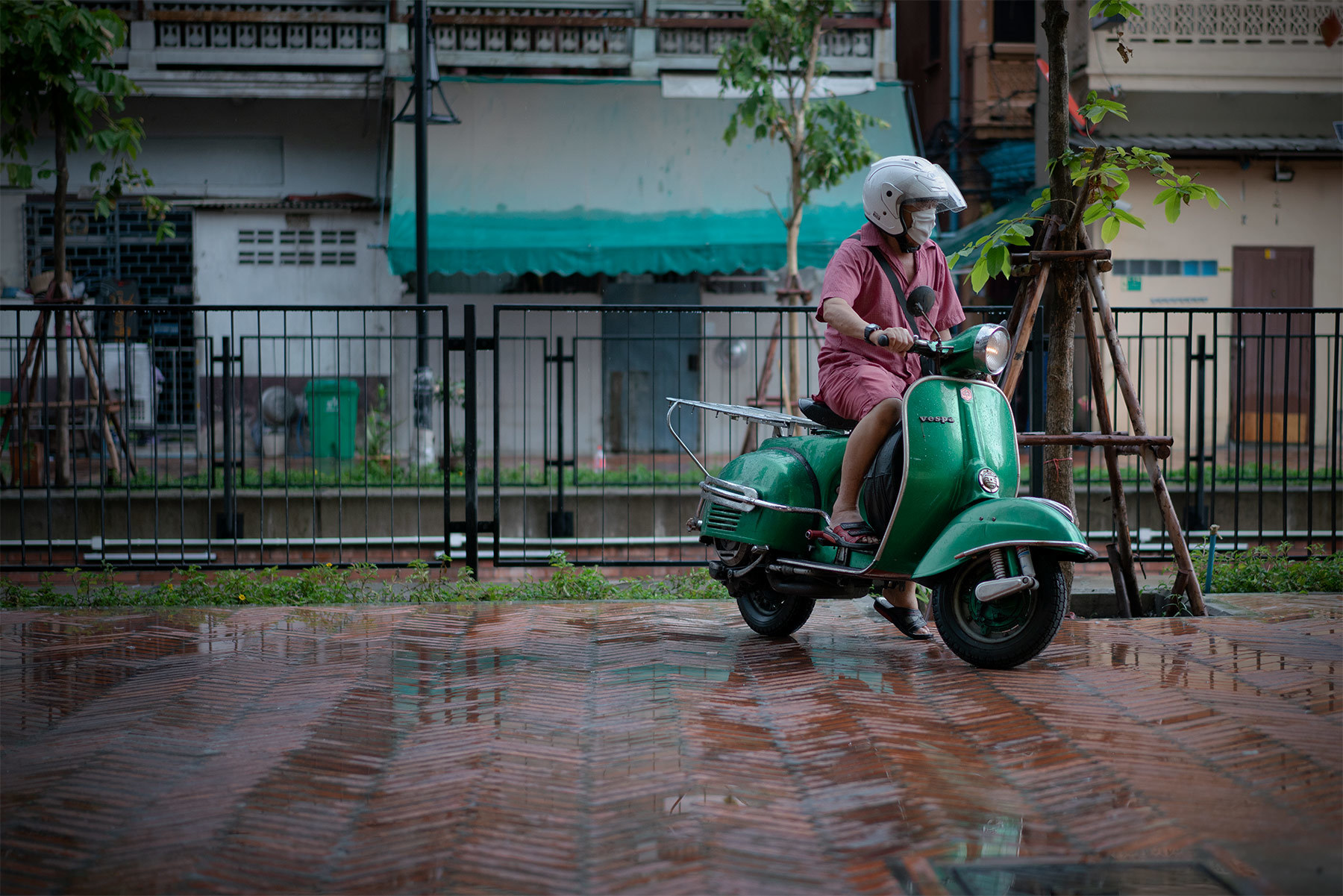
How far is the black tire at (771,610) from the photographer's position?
19.0ft

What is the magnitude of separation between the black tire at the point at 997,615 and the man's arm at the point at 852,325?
892mm

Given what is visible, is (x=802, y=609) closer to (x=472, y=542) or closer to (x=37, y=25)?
(x=472, y=542)

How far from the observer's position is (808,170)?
1309 centimetres

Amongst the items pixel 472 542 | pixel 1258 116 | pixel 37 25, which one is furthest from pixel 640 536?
pixel 1258 116

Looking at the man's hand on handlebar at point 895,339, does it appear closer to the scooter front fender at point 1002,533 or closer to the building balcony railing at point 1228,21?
the scooter front fender at point 1002,533

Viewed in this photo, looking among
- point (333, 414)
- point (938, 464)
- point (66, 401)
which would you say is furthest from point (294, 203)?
point (938, 464)

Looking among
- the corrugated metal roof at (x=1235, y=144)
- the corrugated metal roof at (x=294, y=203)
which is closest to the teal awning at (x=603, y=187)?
the corrugated metal roof at (x=294, y=203)

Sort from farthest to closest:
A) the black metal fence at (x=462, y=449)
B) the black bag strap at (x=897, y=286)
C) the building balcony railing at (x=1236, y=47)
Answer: the building balcony railing at (x=1236, y=47) < the black metal fence at (x=462, y=449) < the black bag strap at (x=897, y=286)

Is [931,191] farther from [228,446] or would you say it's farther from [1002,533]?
[228,446]

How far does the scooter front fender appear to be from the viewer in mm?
4711

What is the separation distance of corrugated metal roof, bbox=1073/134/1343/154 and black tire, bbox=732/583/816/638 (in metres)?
14.0

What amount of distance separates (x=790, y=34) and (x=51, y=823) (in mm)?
11314

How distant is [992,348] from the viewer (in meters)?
5.00

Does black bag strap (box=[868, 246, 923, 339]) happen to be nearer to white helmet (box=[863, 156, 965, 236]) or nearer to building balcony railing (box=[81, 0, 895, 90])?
white helmet (box=[863, 156, 965, 236])
